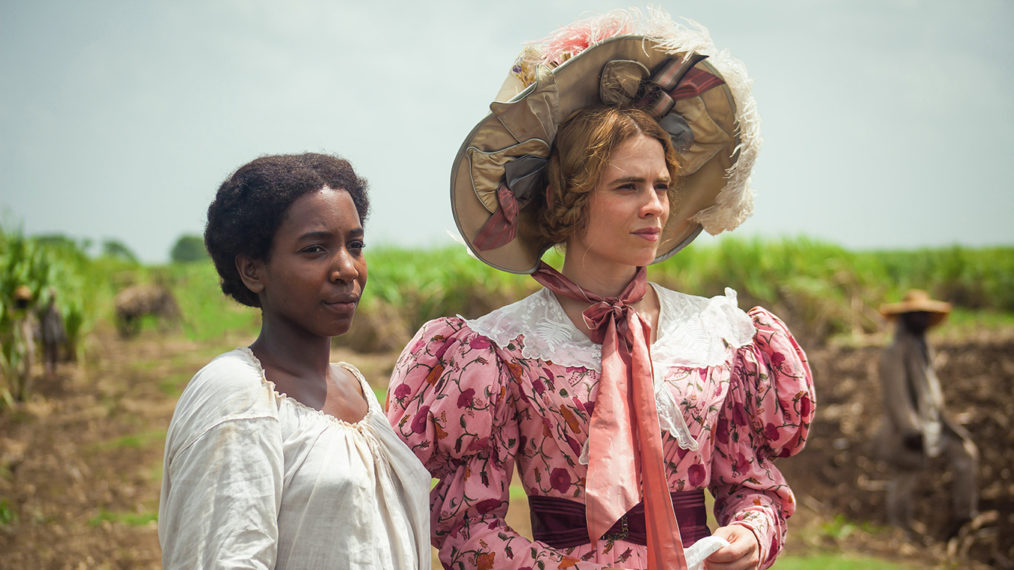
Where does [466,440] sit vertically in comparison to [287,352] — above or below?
below

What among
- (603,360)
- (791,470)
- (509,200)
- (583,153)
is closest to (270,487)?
(603,360)

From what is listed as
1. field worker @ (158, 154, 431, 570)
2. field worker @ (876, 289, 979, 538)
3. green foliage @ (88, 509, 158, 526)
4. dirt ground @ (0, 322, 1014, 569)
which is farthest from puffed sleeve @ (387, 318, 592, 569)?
field worker @ (876, 289, 979, 538)

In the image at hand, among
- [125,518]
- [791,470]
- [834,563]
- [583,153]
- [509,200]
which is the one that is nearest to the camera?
[583,153]

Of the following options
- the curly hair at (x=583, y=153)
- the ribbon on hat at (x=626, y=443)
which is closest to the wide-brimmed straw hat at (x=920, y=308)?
the curly hair at (x=583, y=153)

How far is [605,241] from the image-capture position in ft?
6.58

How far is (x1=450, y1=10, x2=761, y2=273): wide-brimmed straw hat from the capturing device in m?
1.99

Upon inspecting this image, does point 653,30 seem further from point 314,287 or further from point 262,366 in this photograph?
point 262,366

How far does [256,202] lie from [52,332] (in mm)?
11265

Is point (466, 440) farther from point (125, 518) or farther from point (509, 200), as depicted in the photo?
point (125, 518)

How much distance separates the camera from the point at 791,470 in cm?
780

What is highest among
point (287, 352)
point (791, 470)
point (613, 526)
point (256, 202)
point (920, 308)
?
point (256, 202)

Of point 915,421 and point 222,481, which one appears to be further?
point 915,421

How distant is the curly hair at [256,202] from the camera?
1556mm

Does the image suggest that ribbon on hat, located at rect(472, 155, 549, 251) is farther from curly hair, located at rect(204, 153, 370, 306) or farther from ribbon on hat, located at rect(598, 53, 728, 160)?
curly hair, located at rect(204, 153, 370, 306)
